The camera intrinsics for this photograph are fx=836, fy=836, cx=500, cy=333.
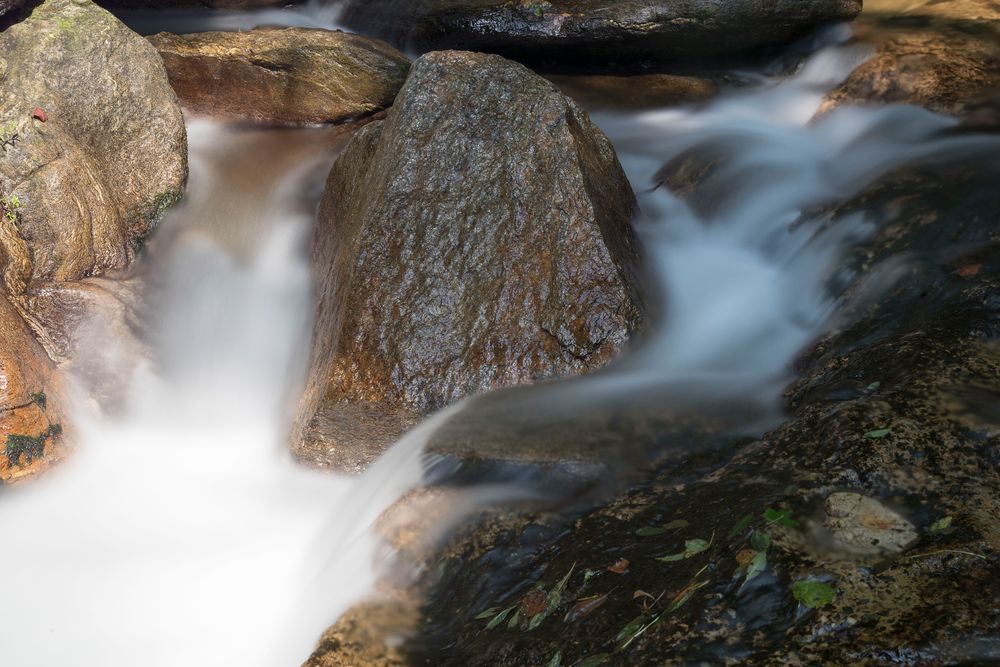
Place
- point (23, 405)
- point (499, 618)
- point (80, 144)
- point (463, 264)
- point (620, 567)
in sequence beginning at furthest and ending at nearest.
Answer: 1. point (80, 144)
2. point (23, 405)
3. point (463, 264)
4. point (499, 618)
5. point (620, 567)

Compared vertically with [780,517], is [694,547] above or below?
below

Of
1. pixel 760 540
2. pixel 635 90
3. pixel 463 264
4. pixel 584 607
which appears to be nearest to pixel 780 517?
pixel 760 540

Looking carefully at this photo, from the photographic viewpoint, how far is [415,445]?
3.98m

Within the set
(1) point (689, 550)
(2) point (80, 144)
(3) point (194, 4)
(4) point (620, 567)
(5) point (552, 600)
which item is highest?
(3) point (194, 4)

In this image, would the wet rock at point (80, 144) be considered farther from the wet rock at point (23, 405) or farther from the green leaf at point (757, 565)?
the green leaf at point (757, 565)

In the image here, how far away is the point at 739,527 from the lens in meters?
2.40

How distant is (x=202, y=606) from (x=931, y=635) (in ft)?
11.0

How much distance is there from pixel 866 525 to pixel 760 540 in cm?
29

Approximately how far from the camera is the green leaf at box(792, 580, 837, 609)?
2.03 meters

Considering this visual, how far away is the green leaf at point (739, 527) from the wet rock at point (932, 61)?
523 cm

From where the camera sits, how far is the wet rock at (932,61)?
6578mm

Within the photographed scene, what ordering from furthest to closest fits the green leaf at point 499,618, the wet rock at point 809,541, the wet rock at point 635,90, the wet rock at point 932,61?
the wet rock at point 635,90 < the wet rock at point 932,61 < the green leaf at point 499,618 < the wet rock at point 809,541

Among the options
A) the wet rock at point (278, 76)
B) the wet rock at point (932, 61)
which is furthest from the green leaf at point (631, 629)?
the wet rock at point (278, 76)

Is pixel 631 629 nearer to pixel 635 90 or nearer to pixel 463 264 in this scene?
pixel 463 264
